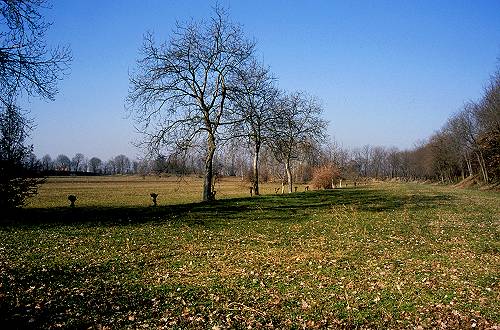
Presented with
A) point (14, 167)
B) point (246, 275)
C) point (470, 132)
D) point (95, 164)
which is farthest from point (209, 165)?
point (95, 164)

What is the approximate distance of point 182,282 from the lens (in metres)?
8.48

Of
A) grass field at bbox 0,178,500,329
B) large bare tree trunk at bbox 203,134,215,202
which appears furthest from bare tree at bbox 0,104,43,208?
large bare tree trunk at bbox 203,134,215,202

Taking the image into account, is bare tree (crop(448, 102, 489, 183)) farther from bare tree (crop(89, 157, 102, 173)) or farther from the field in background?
bare tree (crop(89, 157, 102, 173))

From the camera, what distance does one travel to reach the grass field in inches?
255

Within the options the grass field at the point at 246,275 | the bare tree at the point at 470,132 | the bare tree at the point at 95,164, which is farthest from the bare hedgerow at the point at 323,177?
the bare tree at the point at 95,164

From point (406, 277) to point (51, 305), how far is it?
295 inches

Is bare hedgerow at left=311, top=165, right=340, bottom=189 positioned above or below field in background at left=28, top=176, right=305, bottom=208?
above

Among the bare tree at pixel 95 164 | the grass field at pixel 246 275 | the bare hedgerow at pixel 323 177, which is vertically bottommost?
the grass field at pixel 246 275

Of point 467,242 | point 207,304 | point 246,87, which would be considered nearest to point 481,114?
point 246,87

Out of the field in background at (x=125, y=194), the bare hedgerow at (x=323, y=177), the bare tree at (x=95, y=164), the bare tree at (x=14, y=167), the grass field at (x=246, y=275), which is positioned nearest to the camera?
the grass field at (x=246, y=275)

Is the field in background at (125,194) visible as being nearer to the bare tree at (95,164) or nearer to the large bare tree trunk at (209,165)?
the large bare tree trunk at (209,165)

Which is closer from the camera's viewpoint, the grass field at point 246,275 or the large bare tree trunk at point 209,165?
the grass field at point 246,275

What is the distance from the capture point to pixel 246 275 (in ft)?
29.7

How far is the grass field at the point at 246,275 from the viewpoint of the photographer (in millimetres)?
6477
